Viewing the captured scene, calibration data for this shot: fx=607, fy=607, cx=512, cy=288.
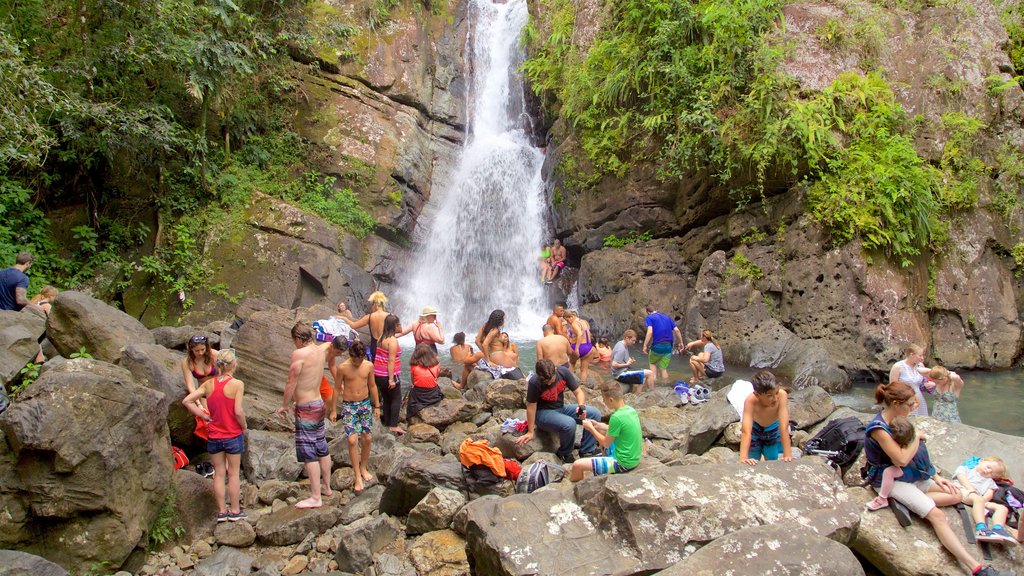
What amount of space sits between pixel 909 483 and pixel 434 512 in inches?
146

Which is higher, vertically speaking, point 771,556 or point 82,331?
point 771,556

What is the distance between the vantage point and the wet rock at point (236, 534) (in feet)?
17.6

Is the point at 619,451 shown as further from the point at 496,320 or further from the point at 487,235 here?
the point at 487,235

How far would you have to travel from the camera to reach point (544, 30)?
19.5 meters

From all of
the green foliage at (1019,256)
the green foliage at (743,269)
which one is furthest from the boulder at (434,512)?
the green foliage at (1019,256)

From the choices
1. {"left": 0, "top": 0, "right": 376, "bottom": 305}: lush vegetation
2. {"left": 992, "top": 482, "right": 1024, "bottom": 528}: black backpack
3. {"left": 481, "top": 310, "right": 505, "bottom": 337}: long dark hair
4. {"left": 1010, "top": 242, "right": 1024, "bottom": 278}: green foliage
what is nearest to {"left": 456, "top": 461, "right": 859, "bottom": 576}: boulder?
{"left": 992, "top": 482, "right": 1024, "bottom": 528}: black backpack

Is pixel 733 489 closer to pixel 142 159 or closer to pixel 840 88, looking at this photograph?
pixel 840 88

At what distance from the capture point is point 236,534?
539cm

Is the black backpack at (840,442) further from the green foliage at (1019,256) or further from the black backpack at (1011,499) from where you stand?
the green foliage at (1019,256)

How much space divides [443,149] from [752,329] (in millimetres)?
11071

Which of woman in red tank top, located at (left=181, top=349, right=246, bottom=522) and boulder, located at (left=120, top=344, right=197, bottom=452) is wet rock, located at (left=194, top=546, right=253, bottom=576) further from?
boulder, located at (left=120, top=344, right=197, bottom=452)

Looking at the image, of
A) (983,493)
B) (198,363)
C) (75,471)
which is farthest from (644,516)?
(198,363)

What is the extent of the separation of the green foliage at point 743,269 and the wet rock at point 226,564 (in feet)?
36.9

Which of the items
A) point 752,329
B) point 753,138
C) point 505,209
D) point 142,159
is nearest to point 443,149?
point 505,209
